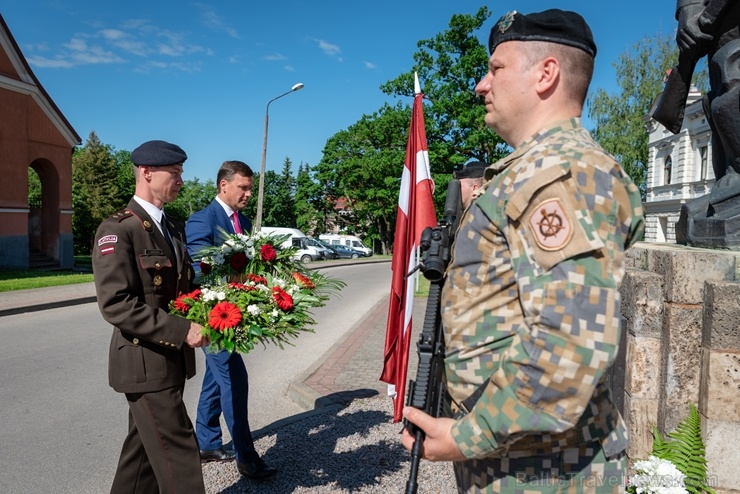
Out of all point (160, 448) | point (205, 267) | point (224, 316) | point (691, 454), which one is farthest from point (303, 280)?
point (691, 454)

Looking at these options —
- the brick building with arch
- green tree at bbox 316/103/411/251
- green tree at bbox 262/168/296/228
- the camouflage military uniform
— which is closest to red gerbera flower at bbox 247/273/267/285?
the camouflage military uniform

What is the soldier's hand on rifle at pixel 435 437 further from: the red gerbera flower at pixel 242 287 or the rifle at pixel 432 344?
the red gerbera flower at pixel 242 287

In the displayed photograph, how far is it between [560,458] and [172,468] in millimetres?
2091

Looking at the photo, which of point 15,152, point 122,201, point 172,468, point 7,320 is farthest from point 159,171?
point 122,201

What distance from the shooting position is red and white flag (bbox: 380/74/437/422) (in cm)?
488

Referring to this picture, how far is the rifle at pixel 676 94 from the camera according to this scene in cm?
405

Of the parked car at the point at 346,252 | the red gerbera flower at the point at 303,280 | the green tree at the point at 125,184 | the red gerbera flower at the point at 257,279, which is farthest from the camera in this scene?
the green tree at the point at 125,184

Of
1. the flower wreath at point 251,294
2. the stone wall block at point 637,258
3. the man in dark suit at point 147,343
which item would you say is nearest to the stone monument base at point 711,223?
the stone wall block at point 637,258

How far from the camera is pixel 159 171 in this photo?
3123mm

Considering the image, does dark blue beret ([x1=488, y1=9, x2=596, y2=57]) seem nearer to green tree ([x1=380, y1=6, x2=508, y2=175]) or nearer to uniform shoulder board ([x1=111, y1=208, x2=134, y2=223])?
uniform shoulder board ([x1=111, y1=208, x2=134, y2=223])

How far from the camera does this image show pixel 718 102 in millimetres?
3729

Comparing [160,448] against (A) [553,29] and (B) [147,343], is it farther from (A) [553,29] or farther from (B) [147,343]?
(A) [553,29]

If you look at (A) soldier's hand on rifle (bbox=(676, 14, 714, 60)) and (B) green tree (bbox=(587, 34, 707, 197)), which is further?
(B) green tree (bbox=(587, 34, 707, 197))

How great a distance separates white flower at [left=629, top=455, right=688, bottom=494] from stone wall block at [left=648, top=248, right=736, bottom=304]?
84cm
